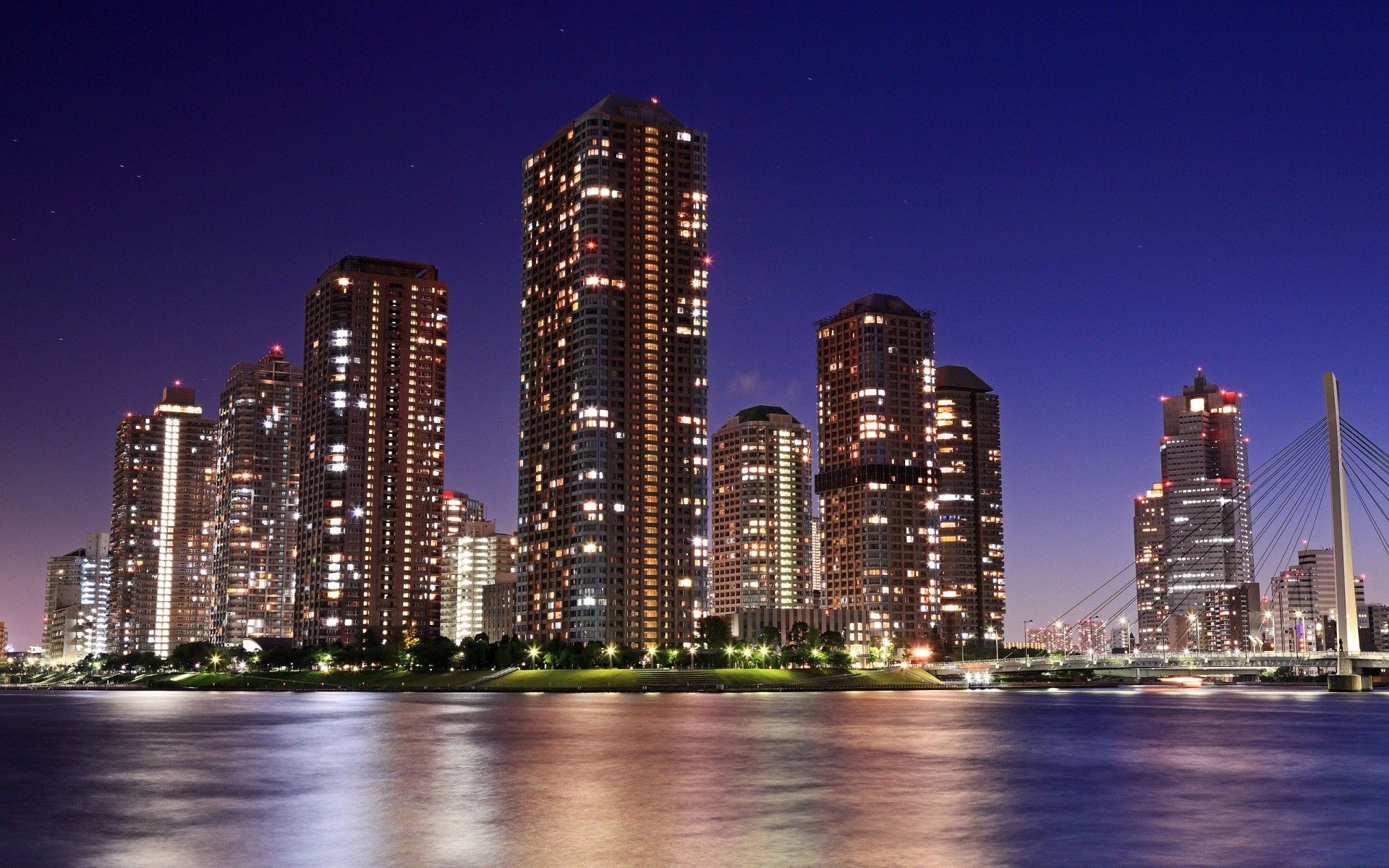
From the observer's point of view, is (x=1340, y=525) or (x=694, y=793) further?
(x=1340, y=525)

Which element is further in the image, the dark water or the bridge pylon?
the bridge pylon

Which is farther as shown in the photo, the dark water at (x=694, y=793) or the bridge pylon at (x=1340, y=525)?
the bridge pylon at (x=1340, y=525)

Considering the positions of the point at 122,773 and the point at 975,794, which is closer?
the point at 975,794

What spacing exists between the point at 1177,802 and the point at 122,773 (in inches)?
2351

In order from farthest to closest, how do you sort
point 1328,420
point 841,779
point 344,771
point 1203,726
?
point 1328,420 < point 1203,726 < point 344,771 < point 841,779

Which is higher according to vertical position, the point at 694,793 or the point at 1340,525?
the point at 1340,525

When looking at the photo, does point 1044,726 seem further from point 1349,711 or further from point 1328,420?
point 1328,420

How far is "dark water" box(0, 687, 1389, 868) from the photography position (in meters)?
46.8

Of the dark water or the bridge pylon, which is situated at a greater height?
the bridge pylon

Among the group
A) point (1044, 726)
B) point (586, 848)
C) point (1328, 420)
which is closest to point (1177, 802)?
point (586, 848)

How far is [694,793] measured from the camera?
63.5m

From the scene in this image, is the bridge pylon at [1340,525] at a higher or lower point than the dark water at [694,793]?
higher

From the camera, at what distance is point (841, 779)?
70.8 m

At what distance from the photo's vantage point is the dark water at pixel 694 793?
4675 cm
